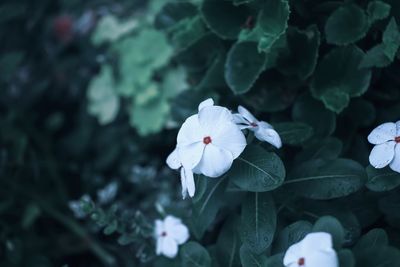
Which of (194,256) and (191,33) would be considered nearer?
(194,256)

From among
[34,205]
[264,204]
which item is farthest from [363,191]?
[34,205]

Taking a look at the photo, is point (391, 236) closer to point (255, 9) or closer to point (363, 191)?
point (363, 191)

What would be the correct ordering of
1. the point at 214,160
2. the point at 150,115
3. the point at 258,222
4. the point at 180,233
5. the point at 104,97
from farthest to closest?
1. the point at 104,97
2. the point at 150,115
3. the point at 180,233
4. the point at 258,222
5. the point at 214,160

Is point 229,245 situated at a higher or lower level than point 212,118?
lower

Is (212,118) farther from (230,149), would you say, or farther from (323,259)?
(323,259)

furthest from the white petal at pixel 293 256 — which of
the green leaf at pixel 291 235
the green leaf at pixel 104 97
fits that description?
the green leaf at pixel 104 97

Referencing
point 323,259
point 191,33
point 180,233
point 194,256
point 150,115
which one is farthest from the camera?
point 150,115

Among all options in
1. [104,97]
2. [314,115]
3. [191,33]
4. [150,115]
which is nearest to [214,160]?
[314,115]
